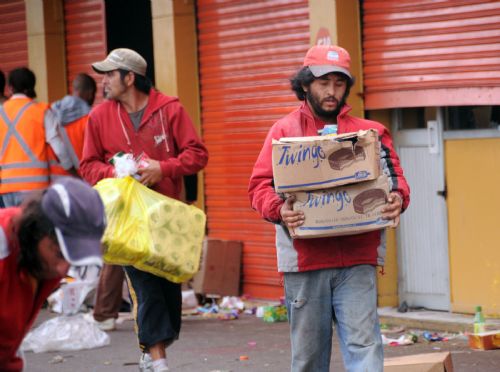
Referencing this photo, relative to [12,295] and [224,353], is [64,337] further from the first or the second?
[12,295]

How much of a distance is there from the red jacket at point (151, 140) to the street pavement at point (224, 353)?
1602 millimetres

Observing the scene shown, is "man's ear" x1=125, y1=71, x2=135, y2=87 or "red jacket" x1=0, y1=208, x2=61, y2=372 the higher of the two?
"man's ear" x1=125, y1=71, x2=135, y2=87

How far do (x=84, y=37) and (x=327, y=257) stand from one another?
29.2 feet

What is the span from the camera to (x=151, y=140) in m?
7.72

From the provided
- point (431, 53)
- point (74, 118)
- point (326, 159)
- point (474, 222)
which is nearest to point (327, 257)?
point (326, 159)

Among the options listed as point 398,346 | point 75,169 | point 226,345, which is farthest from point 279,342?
point 75,169

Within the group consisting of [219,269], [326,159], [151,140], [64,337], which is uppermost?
Answer: [151,140]

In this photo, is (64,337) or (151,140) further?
(64,337)

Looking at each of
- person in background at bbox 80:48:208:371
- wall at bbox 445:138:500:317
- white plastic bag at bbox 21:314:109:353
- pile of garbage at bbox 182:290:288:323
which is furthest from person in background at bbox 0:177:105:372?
pile of garbage at bbox 182:290:288:323

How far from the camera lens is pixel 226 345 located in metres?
9.61

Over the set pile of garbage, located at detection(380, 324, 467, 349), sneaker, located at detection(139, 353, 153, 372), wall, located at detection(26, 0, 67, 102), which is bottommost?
pile of garbage, located at detection(380, 324, 467, 349)

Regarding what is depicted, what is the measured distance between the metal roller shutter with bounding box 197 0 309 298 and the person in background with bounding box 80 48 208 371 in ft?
10.6

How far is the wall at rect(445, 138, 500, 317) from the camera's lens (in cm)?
941

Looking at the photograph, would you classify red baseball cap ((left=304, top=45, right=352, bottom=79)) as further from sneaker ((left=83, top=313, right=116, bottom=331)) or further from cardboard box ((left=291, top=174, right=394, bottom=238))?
sneaker ((left=83, top=313, right=116, bottom=331))
